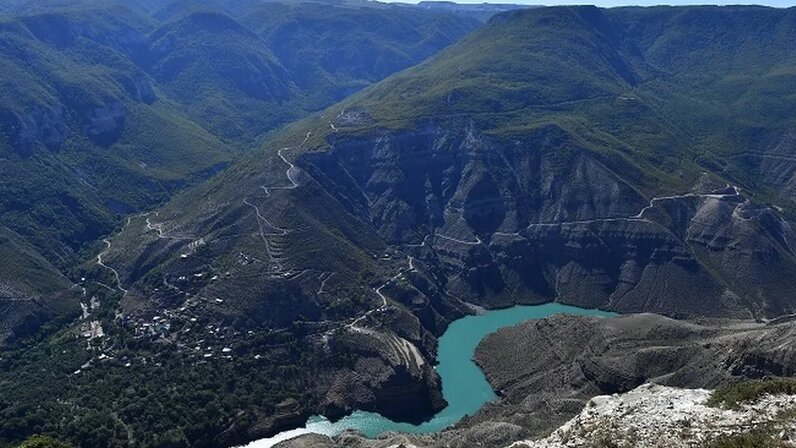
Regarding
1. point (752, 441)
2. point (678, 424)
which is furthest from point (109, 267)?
point (752, 441)

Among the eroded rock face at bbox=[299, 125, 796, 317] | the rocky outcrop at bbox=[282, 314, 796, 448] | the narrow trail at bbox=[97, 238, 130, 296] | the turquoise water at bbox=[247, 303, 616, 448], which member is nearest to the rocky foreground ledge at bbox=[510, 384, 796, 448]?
the rocky outcrop at bbox=[282, 314, 796, 448]

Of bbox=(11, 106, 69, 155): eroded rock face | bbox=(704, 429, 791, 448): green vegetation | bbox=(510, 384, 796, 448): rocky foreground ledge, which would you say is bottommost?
bbox=(704, 429, 791, 448): green vegetation

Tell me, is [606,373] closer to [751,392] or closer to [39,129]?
[751,392]

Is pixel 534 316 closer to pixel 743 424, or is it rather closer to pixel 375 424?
pixel 375 424

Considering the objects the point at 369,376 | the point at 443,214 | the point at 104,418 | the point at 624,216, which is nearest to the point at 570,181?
the point at 624,216

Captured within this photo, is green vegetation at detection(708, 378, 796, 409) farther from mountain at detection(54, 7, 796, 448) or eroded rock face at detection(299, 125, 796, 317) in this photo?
eroded rock face at detection(299, 125, 796, 317)
